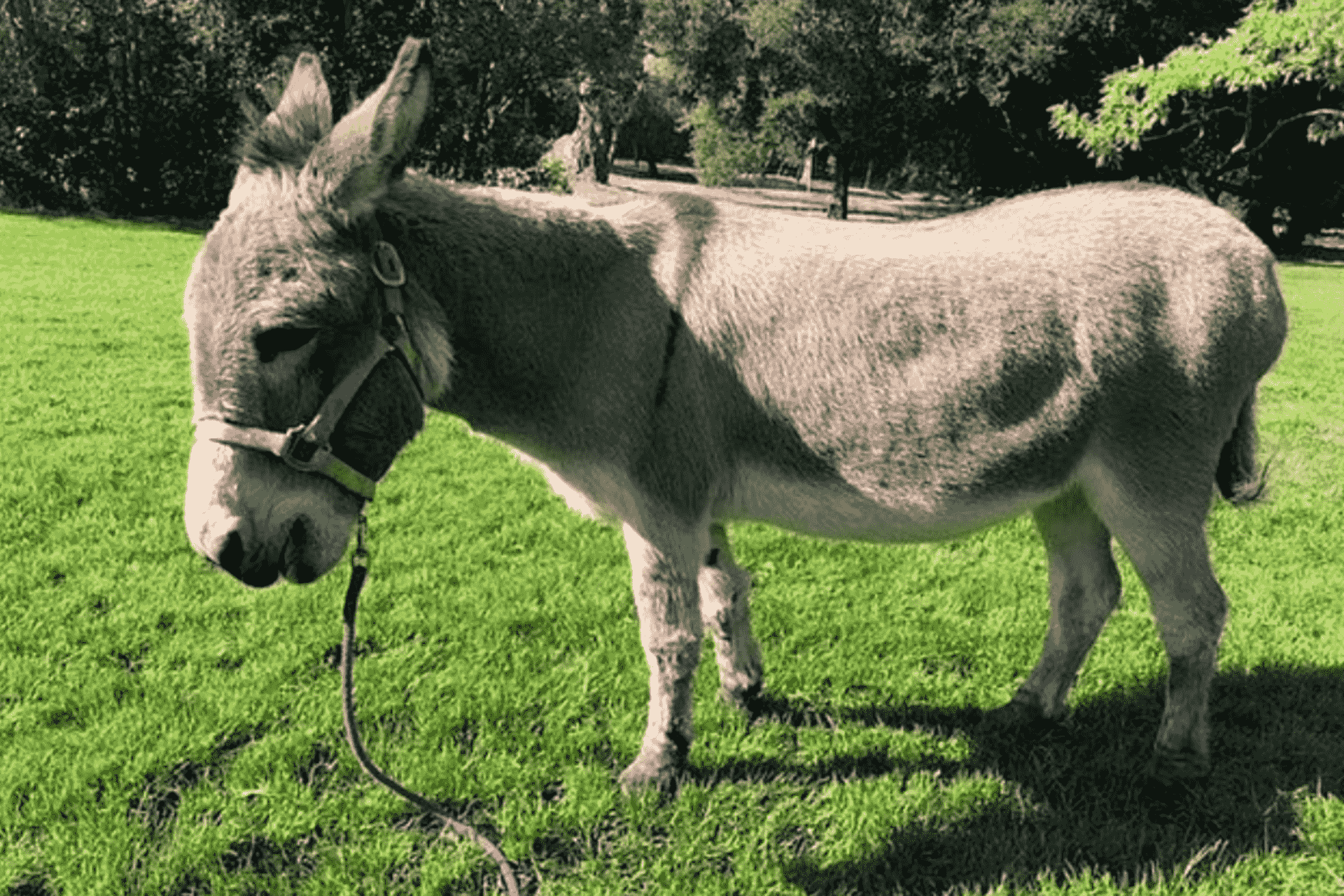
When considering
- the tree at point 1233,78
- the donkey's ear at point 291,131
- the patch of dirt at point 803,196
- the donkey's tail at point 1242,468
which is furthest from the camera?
the patch of dirt at point 803,196

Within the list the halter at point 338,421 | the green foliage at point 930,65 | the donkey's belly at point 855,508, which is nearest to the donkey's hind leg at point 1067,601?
the donkey's belly at point 855,508

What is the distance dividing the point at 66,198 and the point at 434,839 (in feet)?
86.8

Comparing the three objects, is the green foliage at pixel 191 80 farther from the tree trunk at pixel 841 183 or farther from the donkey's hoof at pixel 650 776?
the donkey's hoof at pixel 650 776

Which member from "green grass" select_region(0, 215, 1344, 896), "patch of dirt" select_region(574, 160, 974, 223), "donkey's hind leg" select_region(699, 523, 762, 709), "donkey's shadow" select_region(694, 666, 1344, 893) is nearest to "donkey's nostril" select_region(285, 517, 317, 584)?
"green grass" select_region(0, 215, 1344, 896)

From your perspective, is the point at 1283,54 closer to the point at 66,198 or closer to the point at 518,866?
the point at 518,866

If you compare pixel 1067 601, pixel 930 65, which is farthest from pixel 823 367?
pixel 930 65

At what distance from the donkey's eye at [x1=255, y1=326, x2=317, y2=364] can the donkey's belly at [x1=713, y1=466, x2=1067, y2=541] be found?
1469 millimetres

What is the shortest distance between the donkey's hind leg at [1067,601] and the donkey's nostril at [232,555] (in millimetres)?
3021

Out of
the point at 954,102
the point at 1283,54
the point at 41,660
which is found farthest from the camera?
the point at 954,102

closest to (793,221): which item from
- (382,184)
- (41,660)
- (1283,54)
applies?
(382,184)

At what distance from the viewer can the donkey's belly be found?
2.99 metres

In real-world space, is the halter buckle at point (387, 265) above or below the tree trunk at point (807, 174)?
below

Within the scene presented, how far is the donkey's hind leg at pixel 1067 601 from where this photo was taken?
12.0 ft

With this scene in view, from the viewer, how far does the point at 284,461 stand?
2.32 metres
